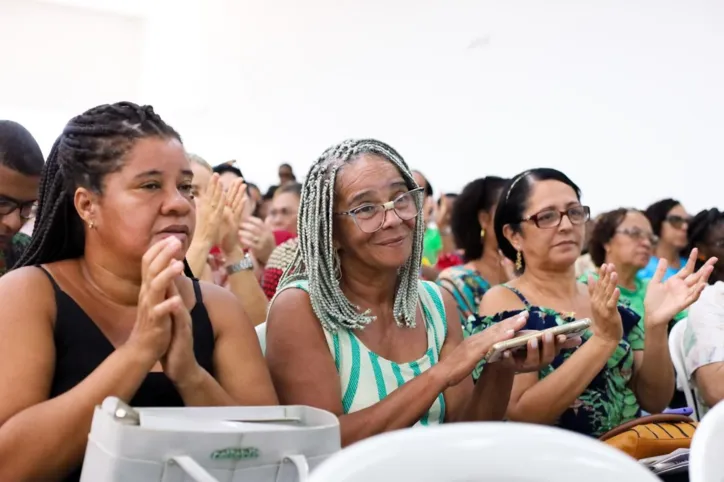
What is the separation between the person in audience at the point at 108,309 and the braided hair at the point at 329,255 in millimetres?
312

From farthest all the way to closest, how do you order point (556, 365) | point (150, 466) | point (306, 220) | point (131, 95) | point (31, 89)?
point (131, 95) < point (31, 89) < point (556, 365) < point (306, 220) < point (150, 466)

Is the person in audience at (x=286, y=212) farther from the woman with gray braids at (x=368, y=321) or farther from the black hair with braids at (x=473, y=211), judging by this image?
the woman with gray braids at (x=368, y=321)

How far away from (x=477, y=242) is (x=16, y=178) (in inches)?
80.5

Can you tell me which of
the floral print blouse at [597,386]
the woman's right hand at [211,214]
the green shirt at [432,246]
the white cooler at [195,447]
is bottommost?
the green shirt at [432,246]

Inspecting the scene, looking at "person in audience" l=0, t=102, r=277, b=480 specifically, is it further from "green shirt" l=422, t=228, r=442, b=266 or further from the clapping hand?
"green shirt" l=422, t=228, r=442, b=266

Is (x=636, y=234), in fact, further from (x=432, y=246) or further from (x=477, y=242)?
(x=432, y=246)

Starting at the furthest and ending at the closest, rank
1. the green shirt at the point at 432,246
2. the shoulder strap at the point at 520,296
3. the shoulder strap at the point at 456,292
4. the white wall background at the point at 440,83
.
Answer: the green shirt at the point at 432,246 → the white wall background at the point at 440,83 → the shoulder strap at the point at 456,292 → the shoulder strap at the point at 520,296

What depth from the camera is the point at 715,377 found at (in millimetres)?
2562

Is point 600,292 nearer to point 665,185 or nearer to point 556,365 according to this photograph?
point 556,365

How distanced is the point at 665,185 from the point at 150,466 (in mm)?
4697

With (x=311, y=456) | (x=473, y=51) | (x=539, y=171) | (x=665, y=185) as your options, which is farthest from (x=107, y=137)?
(x=473, y=51)

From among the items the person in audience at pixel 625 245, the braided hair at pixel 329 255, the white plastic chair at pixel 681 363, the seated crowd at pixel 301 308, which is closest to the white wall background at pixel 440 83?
the person in audience at pixel 625 245

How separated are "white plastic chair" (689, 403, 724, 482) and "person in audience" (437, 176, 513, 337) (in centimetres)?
212

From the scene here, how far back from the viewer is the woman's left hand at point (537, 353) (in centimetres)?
185
